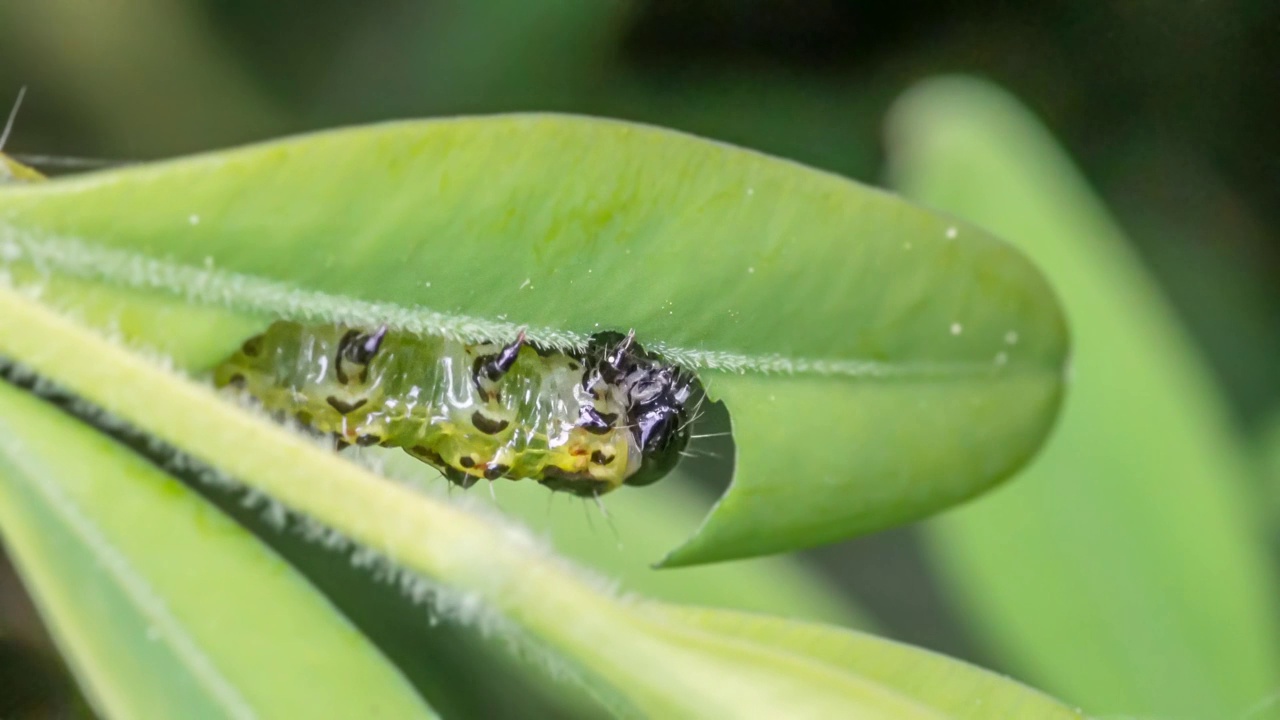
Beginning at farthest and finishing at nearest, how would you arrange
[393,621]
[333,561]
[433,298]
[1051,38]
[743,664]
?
[1051,38] < [393,621] < [333,561] < [433,298] < [743,664]

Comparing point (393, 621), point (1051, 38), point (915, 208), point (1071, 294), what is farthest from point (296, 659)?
point (1051, 38)

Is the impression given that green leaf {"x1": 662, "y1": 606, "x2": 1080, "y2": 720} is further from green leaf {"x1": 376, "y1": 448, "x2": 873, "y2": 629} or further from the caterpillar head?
green leaf {"x1": 376, "y1": 448, "x2": 873, "y2": 629}

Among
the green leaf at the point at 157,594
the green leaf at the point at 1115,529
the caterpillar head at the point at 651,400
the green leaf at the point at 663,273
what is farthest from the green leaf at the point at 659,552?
the green leaf at the point at 157,594

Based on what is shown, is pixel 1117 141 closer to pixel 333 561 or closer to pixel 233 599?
pixel 333 561

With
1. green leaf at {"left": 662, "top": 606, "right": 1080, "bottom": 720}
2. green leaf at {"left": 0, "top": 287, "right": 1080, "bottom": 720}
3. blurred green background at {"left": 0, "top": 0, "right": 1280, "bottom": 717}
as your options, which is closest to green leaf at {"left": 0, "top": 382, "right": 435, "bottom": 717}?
green leaf at {"left": 0, "top": 287, "right": 1080, "bottom": 720}

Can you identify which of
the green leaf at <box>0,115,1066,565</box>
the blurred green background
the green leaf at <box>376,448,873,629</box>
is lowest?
the green leaf at <box>376,448,873,629</box>

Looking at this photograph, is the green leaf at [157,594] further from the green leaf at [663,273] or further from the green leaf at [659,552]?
the green leaf at [659,552]
